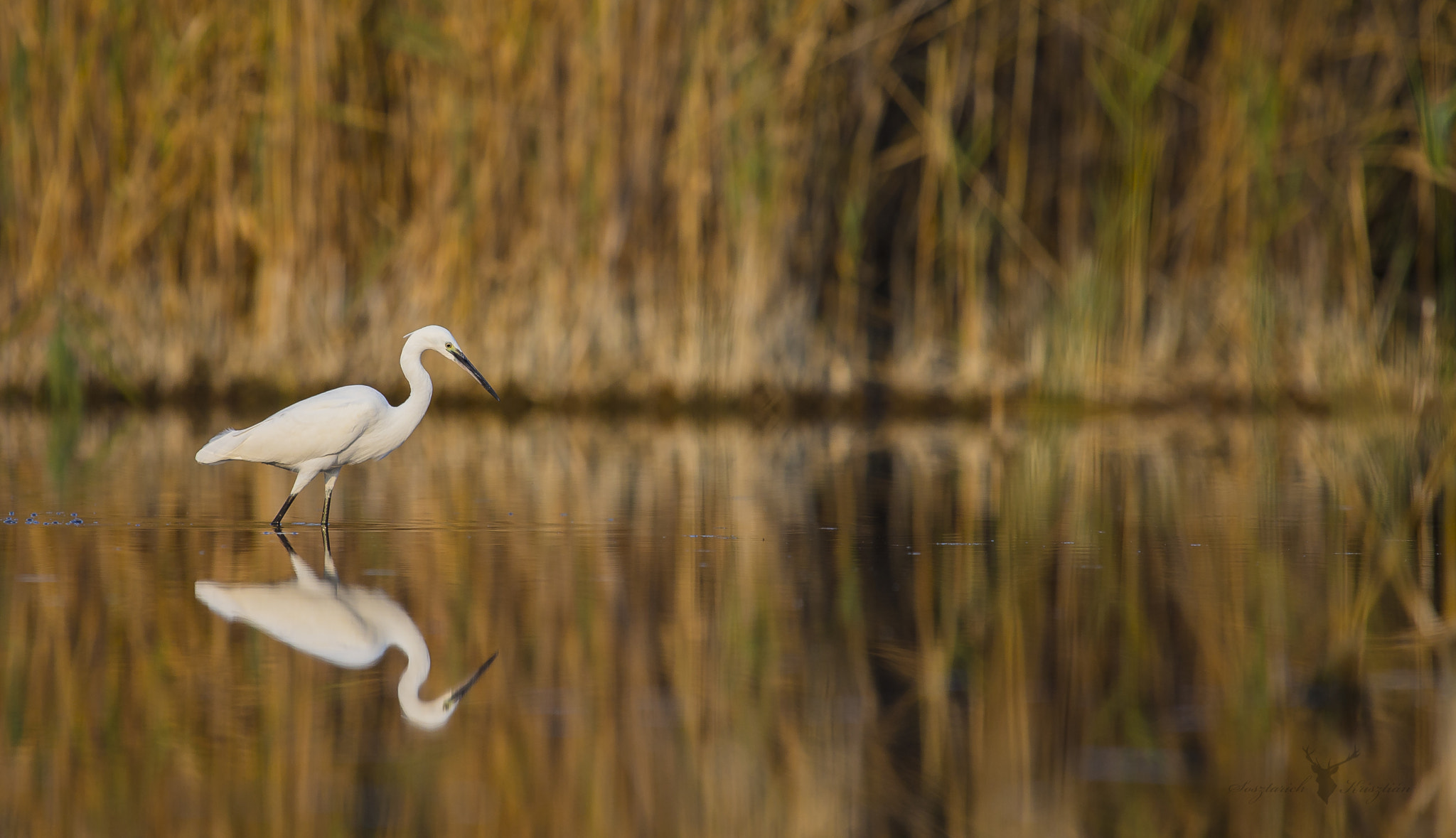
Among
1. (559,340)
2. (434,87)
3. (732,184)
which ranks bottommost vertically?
(559,340)

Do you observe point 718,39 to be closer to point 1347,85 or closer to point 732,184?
point 732,184

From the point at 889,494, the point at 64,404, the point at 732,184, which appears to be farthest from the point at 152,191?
the point at 889,494

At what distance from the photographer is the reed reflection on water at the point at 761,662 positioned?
2.78m

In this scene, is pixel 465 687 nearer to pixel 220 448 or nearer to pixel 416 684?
pixel 416 684

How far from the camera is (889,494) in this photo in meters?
7.07

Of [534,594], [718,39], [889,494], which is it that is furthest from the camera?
[718,39]

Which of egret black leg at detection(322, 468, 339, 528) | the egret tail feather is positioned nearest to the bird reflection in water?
egret black leg at detection(322, 468, 339, 528)

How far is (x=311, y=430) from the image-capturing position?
19.4 feet

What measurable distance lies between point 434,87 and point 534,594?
683 centimetres

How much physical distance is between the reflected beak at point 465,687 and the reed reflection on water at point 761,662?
3 cm

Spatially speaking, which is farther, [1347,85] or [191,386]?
[1347,85]

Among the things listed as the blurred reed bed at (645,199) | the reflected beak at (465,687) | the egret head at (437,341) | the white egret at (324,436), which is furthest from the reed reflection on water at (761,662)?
the blurred reed bed at (645,199)

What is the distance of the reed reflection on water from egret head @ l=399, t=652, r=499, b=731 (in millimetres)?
32

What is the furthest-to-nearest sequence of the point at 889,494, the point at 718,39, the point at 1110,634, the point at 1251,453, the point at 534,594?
the point at 718,39 → the point at 1251,453 → the point at 889,494 → the point at 534,594 → the point at 1110,634
